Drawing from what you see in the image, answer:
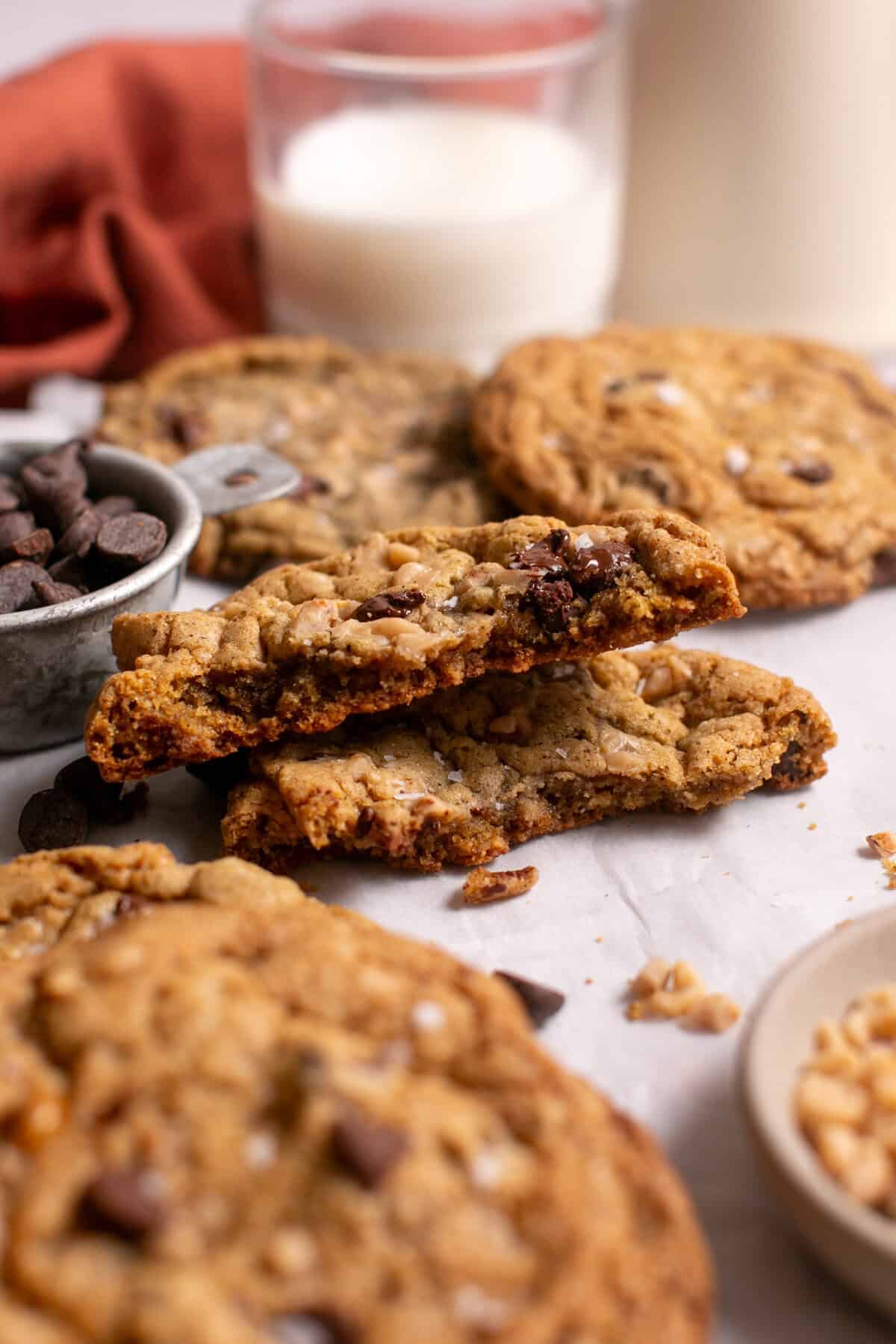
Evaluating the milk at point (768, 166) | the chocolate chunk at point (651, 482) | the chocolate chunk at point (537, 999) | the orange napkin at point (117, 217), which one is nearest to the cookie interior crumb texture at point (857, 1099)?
the chocolate chunk at point (537, 999)

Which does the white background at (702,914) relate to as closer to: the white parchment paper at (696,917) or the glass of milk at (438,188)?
the white parchment paper at (696,917)

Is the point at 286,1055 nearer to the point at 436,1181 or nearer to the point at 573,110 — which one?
the point at 436,1181

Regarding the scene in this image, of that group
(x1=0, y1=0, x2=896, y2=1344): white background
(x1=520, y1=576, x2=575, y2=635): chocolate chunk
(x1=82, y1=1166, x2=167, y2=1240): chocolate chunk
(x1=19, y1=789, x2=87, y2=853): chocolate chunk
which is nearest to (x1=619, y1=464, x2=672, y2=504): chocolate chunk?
(x1=0, y1=0, x2=896, y2=1344): white background

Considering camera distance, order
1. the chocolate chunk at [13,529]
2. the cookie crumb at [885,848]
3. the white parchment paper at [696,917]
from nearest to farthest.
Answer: the white parchment paper at [696,917] → the cookie crumb at [885,848] → the chocolate chunk at [13,529]

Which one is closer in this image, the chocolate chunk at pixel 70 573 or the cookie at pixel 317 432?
the chocolate chunk at pixel 70 573

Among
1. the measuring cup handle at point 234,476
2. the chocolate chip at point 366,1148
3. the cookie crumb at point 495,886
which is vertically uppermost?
the chocolate chip at point 366,1148

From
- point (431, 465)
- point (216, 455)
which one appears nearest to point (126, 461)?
point (216, 455)

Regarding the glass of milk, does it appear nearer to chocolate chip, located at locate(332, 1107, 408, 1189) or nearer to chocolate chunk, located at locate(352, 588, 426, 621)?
chocolate chunk, located at locate(352, 588, 426, 621)
